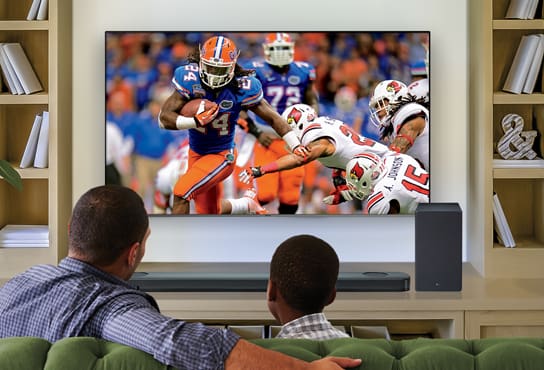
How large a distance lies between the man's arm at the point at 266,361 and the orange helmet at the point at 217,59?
2696mm

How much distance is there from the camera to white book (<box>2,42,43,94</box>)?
402cm

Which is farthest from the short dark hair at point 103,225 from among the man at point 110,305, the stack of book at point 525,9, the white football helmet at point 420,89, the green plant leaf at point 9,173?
the stack of book at point 525,9

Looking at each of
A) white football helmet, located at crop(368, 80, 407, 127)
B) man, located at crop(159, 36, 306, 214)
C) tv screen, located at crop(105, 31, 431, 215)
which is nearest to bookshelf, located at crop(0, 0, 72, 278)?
tv screen, located at crop(105, 31, 431, 215)

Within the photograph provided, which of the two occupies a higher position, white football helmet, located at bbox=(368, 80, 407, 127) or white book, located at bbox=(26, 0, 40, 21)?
white book, located at bbox=(26, 0, 40, 21)

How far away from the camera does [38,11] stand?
13.3 ft

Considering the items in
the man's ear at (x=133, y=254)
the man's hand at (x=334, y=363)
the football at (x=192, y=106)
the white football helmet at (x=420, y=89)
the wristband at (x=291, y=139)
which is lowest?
the man's hand at (x=334, y=363)

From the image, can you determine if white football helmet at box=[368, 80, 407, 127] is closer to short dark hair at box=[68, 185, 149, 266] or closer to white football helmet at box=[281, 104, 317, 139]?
white football helmet at box=[281, 104, 317, 139]

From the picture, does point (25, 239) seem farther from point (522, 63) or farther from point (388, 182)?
point (522, 63)

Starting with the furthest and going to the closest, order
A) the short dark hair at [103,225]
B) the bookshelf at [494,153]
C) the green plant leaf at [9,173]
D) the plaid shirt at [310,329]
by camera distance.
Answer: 1. the bookshelf at [494,153]
2. the green plant leaf at [9,173]
3. the plaid shirt at [310,329]
4. the short dark hair at [103,225]

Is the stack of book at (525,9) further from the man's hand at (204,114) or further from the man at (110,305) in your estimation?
the man at (110,305)

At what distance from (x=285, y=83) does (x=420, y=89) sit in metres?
0.65

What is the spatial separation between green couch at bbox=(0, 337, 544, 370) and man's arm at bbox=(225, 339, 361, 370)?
0.04 meters

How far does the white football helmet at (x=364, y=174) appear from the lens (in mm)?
4203

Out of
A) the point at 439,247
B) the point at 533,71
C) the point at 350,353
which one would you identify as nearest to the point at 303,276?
the point at 350,353
